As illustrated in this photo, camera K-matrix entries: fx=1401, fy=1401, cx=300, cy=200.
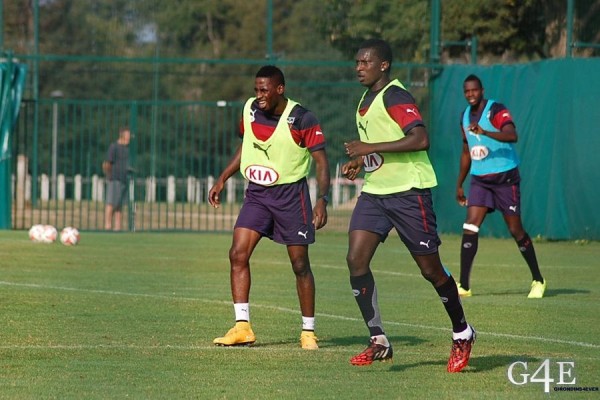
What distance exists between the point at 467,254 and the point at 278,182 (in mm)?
4468

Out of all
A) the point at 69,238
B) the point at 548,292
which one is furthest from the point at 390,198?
the point at 69,238

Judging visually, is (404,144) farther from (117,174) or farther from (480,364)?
(117,174)

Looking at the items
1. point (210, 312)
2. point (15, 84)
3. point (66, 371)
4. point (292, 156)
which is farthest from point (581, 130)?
point (66, 371)

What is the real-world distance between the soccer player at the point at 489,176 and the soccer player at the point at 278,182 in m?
4.32

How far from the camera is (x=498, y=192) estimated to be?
594 inches

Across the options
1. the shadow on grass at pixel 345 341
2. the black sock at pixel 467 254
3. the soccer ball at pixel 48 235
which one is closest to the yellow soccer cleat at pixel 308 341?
the shadow on grass at pixel 345 341

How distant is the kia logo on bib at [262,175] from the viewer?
10742 mm

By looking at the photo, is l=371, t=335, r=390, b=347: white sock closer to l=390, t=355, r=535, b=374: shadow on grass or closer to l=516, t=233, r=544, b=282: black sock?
l=390, t=355, r=535, b=374: shadow on grass

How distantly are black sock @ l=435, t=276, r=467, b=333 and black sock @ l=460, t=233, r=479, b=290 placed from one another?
5163 mm

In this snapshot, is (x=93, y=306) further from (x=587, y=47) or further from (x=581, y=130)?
(x=587, y=47)

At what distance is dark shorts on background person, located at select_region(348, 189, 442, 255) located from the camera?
9562 millimetres

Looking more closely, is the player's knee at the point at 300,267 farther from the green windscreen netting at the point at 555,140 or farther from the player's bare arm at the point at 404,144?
the green windscreen netting at the point at 555,140

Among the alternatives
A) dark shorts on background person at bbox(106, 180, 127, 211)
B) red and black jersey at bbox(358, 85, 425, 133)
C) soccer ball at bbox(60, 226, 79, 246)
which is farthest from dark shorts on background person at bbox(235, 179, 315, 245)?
dark shorts on background person at bbox(106, 180, 127, 211)

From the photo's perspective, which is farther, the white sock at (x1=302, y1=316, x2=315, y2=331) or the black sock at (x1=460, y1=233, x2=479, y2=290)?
the black sock at (x1=460, y1=233, x2=479, y2=290)
